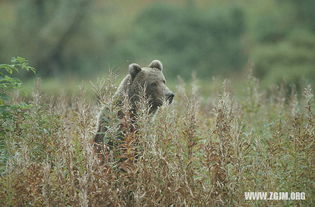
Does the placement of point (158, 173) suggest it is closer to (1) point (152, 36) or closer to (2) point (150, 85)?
(2) point (150, 85)

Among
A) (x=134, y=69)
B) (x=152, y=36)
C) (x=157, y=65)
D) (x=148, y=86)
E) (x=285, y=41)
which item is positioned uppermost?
(x=152, y=36)

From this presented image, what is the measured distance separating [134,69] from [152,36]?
3554cm

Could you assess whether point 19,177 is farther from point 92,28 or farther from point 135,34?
point 135,34

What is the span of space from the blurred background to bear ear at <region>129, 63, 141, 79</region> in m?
Result: 25.2

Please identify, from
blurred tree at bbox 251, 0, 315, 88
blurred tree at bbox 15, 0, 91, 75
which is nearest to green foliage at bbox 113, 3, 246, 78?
blurred tree at bbox 15, 0, 91, 75

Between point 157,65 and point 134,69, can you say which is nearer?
point 134,69

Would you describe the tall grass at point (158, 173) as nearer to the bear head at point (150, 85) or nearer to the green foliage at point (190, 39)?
the bear head at point (150, 85)

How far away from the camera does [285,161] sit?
212 inches

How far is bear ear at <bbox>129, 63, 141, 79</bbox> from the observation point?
6.69m

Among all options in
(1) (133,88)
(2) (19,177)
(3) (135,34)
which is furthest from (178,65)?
(2) (19,177)

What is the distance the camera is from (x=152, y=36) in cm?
4172

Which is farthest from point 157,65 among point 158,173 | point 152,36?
point 152,36

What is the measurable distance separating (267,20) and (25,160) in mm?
28984

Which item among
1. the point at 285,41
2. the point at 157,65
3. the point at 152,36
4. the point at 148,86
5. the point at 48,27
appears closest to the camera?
the point at 148,86
